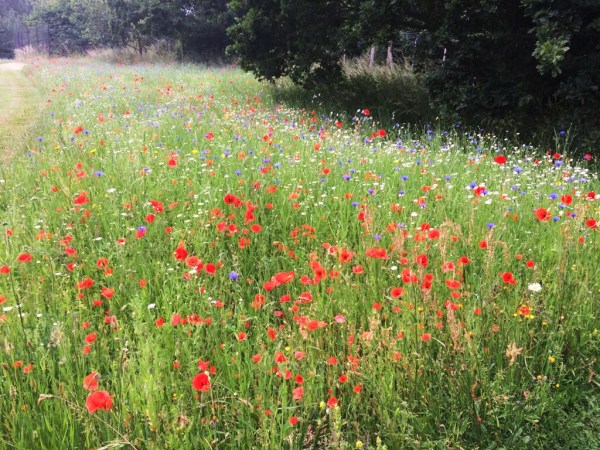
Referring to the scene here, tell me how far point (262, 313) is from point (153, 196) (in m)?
1.90

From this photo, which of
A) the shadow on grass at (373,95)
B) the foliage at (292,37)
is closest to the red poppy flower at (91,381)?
the shadow on grass at (373,95)

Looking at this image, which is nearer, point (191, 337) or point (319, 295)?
point (191, 337)

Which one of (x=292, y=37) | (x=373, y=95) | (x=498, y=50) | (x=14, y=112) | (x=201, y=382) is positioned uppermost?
(x=292, y=37)

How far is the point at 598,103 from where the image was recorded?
6617 millimetres

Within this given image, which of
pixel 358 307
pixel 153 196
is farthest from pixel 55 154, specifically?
pixel 358 307

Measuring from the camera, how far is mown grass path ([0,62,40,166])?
7.49m

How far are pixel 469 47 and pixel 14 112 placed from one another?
10632mm

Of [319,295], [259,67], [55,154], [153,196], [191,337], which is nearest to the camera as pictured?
[191,337]

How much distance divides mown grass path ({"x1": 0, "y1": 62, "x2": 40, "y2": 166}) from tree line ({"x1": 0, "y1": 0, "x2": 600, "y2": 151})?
205 inches

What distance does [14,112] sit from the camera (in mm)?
11383

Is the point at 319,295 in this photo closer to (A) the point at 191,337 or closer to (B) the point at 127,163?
(A) the point at 191,337

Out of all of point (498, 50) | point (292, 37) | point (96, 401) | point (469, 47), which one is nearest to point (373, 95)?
point (292, 37)

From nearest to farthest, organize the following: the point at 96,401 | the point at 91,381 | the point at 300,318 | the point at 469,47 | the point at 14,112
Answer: the point at 96,401 → the point at 91,381 → the point at 300,318 → the point at 469,47 → the point at 14,112

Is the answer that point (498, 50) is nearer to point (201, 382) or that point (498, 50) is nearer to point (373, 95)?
point (373, 95)
